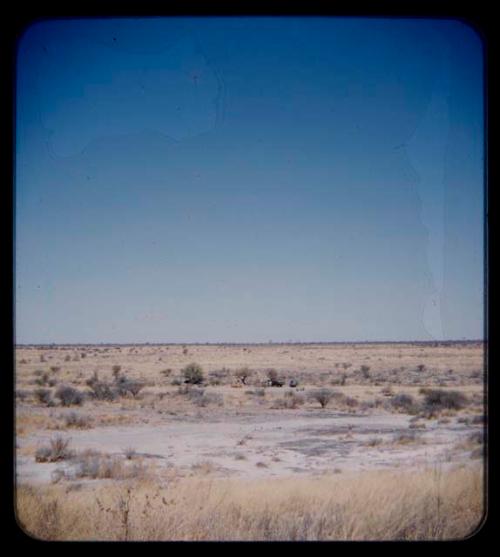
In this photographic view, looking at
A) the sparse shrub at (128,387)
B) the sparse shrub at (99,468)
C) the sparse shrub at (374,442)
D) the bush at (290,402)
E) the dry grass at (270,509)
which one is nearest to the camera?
the dry grass at (270,509)

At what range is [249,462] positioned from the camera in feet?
26.7

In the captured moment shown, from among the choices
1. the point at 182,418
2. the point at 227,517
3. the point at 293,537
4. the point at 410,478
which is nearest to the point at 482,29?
the point at 293,537

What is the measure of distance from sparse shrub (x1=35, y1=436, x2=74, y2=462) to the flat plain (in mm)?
27

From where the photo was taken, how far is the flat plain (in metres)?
3.96

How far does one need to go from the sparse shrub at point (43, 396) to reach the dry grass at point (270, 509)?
8.42 metres

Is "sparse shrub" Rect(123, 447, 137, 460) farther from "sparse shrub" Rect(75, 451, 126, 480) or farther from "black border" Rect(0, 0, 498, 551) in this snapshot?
"black border" Rect(0, 0, 498, 551)

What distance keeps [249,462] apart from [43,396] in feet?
27.3

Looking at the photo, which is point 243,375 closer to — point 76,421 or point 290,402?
point 290,402

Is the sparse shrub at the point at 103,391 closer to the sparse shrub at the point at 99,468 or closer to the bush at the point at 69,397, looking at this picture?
the bush at the point at 69,397

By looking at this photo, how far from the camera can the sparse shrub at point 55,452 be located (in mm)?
7842

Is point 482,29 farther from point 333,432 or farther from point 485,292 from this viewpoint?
point 333,432

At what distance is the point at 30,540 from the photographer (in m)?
2.32

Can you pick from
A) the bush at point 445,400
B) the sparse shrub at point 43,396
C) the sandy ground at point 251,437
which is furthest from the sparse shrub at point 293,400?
the sparse shrub at point 43,396

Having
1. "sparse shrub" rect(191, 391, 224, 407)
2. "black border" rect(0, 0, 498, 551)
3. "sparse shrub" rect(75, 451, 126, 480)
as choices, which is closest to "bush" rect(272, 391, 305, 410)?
"sparse shrub" rect(191, 391, 224, 407)
